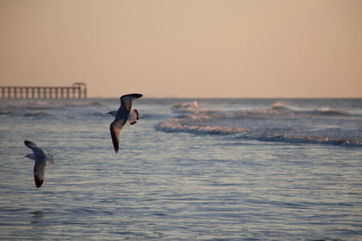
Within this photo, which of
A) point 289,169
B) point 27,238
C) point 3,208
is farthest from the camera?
point 289,169

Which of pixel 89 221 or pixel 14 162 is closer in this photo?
pixel 89 221

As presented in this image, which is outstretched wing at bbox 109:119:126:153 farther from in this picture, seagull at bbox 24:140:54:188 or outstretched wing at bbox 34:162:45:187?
outstretched wing at bbox 34:162:45:187

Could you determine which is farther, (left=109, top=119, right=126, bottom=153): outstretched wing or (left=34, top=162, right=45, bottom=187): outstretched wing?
(left=109, top=119, right=126, bottom=153): outstretched wing

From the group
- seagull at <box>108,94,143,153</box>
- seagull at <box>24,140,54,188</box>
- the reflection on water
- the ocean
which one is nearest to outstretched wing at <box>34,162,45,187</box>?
seagull at <box>24,140,54,188</box>

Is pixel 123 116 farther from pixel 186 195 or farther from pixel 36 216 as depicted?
pixel 36 216

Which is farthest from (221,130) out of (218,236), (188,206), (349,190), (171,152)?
(218,236)

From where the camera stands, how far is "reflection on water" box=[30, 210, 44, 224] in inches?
310

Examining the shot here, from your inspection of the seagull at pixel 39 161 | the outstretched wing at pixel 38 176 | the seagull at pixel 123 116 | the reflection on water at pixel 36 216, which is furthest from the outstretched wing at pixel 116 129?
the reflection on water at pixel 36 216

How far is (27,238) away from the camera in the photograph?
7.03 meters

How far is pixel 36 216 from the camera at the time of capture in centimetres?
816

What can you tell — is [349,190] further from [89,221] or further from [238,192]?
[89,221]

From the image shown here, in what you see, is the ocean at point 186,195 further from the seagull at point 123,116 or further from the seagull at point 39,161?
the seagull at point 123,116

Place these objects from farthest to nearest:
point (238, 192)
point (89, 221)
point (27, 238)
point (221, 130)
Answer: point (221, 130) < point (238, 192) < point (89, 221) < point (27, 238)

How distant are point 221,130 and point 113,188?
46.7 feet
